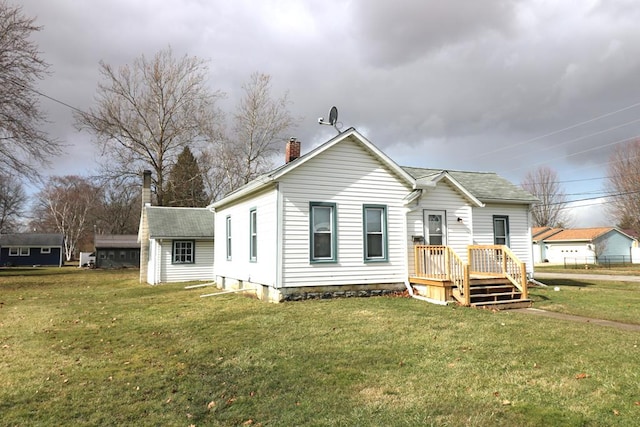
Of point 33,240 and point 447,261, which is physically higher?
point 33,240

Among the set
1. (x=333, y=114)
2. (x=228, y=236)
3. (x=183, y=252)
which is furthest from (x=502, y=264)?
(x=183, y=252)

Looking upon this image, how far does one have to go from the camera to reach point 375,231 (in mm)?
13328

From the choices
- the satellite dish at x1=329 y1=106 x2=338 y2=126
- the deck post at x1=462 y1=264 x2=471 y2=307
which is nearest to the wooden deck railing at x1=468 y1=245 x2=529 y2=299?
the deck post at x1=462 y1=264 x2=471 y2=307

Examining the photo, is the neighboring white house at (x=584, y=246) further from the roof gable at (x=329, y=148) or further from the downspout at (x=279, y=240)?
the downspout at (x=279, y=240)

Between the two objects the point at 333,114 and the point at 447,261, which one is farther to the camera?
the point at 333,114

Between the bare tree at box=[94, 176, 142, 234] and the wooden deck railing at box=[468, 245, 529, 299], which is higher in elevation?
the bare tree at box=[94, 176, 142, 234]

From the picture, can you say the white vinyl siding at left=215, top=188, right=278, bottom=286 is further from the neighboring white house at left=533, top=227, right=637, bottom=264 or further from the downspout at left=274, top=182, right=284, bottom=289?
the neighboring white house at left=533, top=227, right=637, bottom=264

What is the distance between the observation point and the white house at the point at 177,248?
73.6 ft

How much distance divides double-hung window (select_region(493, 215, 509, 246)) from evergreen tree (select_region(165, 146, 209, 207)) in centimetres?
2623

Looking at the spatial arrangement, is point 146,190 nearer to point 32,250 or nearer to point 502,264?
point 502,264

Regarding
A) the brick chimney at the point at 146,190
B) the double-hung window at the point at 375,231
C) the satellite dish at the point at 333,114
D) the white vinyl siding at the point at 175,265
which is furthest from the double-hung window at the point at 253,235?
the brick chimney at the point at 146,190

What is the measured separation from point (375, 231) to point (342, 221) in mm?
1227

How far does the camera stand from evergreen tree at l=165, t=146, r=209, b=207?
3734 cm

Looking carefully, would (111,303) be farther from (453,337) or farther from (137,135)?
(137,135)
